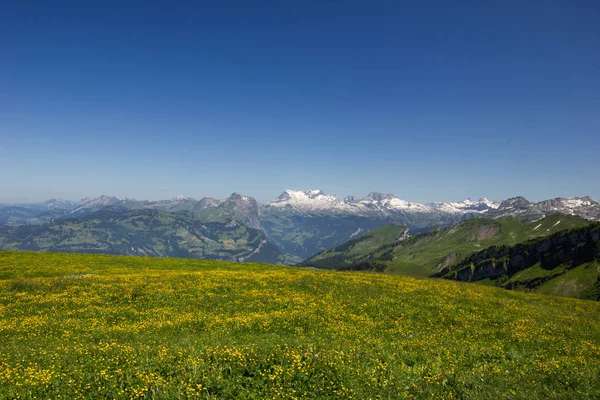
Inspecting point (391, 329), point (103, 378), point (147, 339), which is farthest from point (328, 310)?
point (103, 378)

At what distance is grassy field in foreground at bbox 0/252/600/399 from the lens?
501 inches

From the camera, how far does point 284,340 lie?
1803cm

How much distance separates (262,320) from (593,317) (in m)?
31.6

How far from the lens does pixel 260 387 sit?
12.5 meters

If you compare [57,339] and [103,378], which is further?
[57,339]

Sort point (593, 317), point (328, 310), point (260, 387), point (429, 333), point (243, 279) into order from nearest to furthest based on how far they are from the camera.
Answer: point (260, 387) < point (429, 333) < point (328, 310) < point (593, 317) < point (243, 279)

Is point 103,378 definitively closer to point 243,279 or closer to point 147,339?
point 147,339

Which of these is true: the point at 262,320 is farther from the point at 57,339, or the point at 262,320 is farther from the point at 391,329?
the point at 57,339

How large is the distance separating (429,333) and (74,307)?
1129 inches

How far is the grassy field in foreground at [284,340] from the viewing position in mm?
12727

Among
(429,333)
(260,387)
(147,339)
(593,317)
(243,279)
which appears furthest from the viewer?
(243,279)

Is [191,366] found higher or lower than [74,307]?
higher

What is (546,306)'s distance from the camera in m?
33.6

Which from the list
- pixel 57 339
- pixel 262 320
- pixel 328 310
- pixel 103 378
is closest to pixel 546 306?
pixel 328 310
